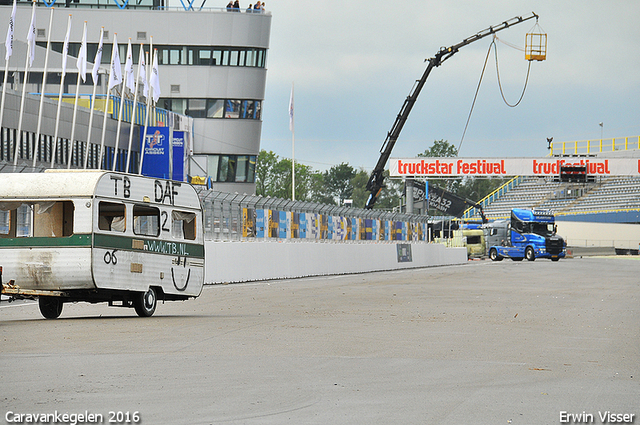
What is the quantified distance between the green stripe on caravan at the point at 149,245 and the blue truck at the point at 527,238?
51272mm

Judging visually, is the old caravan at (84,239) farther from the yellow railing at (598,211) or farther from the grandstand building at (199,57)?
the yellow railing at (598,211)

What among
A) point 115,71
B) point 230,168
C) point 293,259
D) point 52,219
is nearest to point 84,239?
point 52,219

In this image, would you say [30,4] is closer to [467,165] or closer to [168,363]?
[467,165]

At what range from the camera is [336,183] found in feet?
618

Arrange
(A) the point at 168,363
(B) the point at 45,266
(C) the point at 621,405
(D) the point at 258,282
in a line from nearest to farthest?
(C) the point at 621,405 → (A) the point at 168,363 → (B) the point at 45,266 → (D) the point at 258,282

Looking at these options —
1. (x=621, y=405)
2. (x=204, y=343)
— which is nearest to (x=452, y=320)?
(x=204, y=343)

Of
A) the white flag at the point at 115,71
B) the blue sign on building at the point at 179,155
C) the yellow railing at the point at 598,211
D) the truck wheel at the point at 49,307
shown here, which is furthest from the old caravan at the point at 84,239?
the yellow railing at the point at 598,211

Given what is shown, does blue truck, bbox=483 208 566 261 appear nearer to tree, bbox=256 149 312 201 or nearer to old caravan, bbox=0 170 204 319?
old caravan, bbox=0 170 204 319

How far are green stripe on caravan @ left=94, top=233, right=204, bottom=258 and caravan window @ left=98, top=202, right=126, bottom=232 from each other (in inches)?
6.1

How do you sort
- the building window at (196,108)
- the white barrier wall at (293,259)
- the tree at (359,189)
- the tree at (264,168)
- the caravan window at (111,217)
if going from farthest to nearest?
the tree at (359,189), the tree at (264,168), the building window at (196,108), the white barrier wall at (293,259), the caravan window at (111,217)

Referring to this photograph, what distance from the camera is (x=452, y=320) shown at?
1634 centimetres

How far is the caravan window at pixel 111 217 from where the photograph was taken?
52.2ft

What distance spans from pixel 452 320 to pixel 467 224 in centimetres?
6307

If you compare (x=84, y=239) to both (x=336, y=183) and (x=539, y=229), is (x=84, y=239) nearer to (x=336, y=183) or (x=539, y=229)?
(x=539, y=229)
